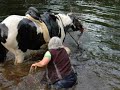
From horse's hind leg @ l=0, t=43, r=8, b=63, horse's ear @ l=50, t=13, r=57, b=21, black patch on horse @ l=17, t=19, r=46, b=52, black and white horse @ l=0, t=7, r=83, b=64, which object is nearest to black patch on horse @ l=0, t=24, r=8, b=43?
black and white horse @ l=0, t=7, r=83, b=64

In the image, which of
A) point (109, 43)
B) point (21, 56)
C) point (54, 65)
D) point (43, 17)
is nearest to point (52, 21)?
point (43, 17)

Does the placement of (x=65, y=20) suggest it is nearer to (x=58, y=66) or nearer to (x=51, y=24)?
(x=51, y=24)

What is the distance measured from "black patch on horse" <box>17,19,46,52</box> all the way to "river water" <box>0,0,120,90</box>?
2.30 ft

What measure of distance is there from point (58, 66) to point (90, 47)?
10.9 feet

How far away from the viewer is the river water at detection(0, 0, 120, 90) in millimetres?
8141

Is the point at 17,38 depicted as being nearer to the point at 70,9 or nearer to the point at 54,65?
the point at 54,65

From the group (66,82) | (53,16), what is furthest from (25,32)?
(66,82)

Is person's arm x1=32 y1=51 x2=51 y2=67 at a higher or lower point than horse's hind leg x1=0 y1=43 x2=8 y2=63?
higher

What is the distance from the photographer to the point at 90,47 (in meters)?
10.5

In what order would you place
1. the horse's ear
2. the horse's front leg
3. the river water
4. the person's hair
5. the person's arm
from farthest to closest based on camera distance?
1. the horse's ear
2. the horse's front leg
3. the river water
4. the person's hair
5. the person's arm

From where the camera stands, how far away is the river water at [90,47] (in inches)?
320

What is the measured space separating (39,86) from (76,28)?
3.04 meters

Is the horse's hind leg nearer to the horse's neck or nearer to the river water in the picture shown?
the river water

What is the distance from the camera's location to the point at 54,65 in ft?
24.3
